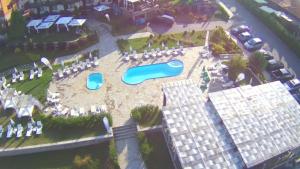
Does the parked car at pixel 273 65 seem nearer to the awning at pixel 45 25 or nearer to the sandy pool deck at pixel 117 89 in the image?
the sandy pool deck at pixel 117 89

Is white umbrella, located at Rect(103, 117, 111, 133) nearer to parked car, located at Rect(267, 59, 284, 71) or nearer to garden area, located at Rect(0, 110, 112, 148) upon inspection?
garden area, located at Rect(0, 110, 112, 148)

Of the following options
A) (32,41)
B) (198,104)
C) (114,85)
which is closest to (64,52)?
(32,41)

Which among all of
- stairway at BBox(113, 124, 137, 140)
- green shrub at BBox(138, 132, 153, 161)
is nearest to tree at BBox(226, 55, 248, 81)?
stairway at BBox(113, 124, 137, 140)

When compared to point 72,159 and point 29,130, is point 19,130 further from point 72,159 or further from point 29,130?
point 72,159

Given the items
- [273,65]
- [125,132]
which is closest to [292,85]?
[273,65]

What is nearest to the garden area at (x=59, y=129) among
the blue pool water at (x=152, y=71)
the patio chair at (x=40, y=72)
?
the patio chair at (x=40, y=72)

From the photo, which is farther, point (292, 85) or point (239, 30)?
point (239, 30)
